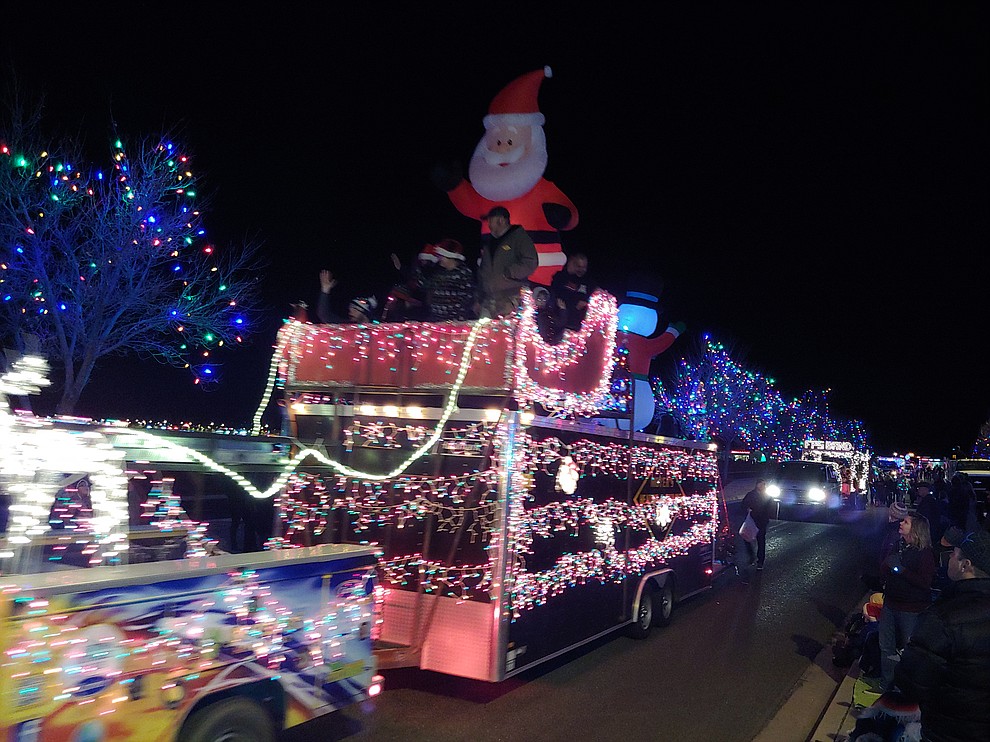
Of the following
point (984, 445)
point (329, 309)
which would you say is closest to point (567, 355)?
point (329, 309)

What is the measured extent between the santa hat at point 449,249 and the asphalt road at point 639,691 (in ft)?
13.7

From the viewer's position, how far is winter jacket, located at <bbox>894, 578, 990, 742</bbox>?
3.36 metres

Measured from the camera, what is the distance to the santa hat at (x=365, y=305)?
770 centimetres

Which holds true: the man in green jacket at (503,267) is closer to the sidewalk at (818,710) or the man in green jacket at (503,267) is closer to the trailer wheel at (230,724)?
the trailer wheel at (230,724)

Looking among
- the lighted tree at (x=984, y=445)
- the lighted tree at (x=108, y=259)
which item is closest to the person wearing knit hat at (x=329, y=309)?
the lighted tree at (x=108, y=259)

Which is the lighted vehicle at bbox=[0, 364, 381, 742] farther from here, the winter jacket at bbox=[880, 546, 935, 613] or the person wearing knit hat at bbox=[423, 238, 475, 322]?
the winter jacket at bbox=[880, 546, 935, 613]

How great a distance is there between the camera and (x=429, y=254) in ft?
25.0

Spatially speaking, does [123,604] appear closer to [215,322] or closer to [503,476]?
[503,476]

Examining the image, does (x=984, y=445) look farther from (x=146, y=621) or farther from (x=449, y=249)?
(x=146, y=621)

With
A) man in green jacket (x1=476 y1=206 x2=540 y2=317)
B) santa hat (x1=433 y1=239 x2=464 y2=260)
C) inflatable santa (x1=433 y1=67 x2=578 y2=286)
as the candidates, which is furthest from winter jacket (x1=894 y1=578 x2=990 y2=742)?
inflatable santa (x1=433 y1=67 x2=578 y2=286)

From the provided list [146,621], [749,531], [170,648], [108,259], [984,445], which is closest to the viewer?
[146,621]

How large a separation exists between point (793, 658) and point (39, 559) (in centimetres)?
770

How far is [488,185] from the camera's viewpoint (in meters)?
9.30

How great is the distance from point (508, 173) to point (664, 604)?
5.93 m
